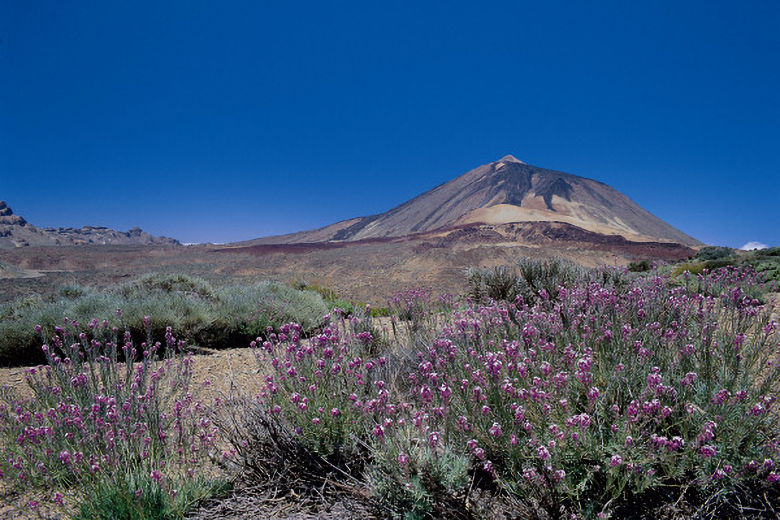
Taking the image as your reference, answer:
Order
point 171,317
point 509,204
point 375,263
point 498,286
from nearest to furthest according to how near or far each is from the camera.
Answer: point 171,317, point 498,286, point 375,263, point 509,204

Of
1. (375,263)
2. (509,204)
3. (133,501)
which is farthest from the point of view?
(509,204)

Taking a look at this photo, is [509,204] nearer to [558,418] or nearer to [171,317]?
[171,317]

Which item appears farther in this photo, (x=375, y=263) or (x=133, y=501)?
(x=375, y=263)

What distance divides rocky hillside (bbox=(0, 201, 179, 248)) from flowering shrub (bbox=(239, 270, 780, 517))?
103 m

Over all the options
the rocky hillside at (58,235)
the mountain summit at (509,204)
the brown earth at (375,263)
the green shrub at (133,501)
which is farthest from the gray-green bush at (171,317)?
the rocky hillside at (58,235)

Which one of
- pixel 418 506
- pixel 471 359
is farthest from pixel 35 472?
pixel 471 359

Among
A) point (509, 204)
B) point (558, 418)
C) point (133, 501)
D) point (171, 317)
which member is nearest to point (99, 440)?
point (133, 501)

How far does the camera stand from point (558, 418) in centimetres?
212

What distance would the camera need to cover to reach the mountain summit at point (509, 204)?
225ft

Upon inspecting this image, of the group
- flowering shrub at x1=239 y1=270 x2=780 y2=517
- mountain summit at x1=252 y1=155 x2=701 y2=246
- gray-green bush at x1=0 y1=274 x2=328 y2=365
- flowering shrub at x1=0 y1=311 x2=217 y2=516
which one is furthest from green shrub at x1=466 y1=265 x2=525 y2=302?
mountain summit at x1=252 y1=155 x2=701 y2=246

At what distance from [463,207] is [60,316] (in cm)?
7637

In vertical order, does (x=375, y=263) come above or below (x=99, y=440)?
above

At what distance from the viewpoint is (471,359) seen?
8.85 ft

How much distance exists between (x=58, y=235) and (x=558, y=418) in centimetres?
17121
